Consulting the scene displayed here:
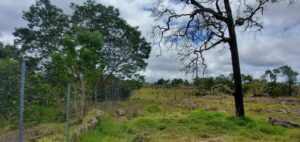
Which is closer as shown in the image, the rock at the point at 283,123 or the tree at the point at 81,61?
the rock at the point at 283,123

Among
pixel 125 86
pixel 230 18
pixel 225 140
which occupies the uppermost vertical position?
pixel 230 18

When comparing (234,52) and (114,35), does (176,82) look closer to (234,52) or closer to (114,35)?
(114,35)

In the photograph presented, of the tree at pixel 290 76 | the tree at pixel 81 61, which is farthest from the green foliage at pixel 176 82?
the tree at pixel 81 61

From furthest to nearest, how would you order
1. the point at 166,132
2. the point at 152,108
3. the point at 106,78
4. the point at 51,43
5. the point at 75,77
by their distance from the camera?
the point at 51,43
the point at 106,78
the point at 152,108
the point at 75,77
the point at 166,132

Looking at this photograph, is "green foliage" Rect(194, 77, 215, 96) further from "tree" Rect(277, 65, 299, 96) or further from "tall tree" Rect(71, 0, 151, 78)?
"tree" Rect(277, 65, 299, 96)

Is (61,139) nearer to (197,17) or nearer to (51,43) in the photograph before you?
(197,17)

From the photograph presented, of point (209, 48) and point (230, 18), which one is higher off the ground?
point (230, 18)

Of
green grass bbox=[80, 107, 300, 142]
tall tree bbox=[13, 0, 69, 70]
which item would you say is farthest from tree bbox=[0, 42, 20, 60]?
green grass bbox=[80, 107, 300, 142]

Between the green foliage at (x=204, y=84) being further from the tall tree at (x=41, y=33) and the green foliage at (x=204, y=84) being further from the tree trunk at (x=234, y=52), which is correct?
the tall tree at (x=41, y=33)

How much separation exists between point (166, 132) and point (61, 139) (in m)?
4.37

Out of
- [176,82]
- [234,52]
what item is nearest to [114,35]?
[234,52]

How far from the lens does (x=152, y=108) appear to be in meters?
24.6

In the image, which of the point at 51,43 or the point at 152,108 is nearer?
the point at 152,108

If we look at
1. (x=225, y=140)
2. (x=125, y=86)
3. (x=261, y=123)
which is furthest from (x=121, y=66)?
(x=225, y=140)
